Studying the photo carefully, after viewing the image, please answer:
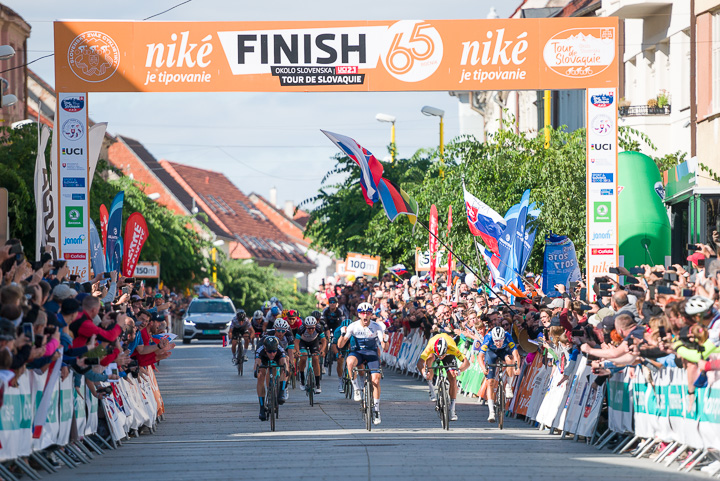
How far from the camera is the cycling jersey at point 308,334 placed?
931 inches

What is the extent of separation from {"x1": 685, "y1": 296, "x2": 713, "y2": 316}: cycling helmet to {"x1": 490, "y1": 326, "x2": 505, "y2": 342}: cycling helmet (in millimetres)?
7196

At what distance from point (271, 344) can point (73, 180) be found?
15.5 ft

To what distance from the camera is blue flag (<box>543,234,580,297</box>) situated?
22.8 meters

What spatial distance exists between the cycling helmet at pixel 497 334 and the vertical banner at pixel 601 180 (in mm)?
2130

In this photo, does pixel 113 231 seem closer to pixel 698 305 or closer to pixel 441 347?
pixel 441 347

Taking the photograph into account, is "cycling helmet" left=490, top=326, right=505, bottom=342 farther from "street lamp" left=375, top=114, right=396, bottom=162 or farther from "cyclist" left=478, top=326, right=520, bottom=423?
"street lamp" left=375, top=114, right=396, bottom=162

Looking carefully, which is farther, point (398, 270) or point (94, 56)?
point (398, 270)

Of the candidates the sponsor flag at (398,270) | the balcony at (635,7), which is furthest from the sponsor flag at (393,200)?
the sponsor flag at (398,270)

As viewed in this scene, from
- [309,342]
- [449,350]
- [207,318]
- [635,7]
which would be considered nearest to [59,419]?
Result: [449,350]

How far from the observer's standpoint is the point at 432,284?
30.2 meters

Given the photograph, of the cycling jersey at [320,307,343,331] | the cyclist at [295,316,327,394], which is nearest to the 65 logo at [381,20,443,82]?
the cyclist at [295,316,327,394]

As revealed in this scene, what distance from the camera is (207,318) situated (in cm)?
4906

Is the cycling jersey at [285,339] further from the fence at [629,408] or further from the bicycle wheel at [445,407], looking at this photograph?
the fence at [629,408]

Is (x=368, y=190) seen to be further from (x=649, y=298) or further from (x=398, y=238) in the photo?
(x=398, y=238)
